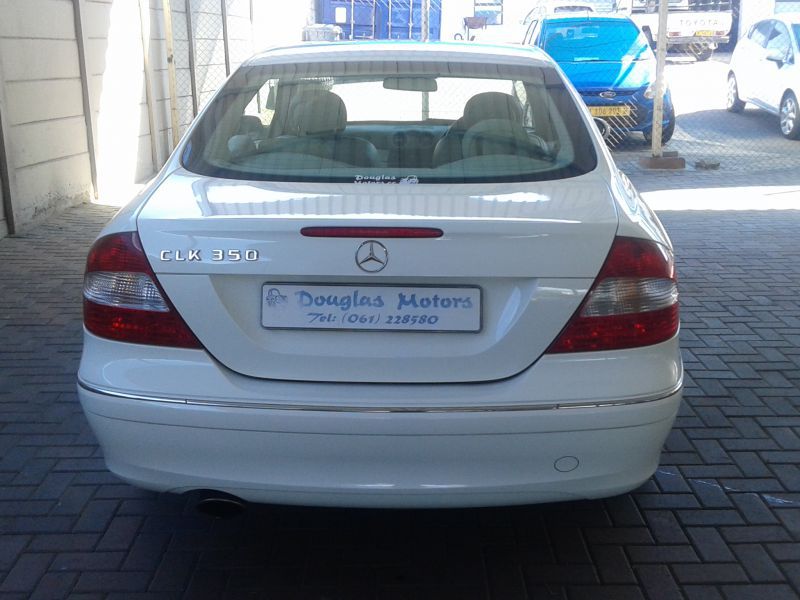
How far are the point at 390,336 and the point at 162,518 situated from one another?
129cm

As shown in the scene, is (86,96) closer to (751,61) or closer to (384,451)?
(384,451)

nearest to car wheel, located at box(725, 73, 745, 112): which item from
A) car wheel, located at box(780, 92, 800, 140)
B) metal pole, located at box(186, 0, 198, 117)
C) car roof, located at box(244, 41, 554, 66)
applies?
car wheel, located at box(780, 92, 800, 140)

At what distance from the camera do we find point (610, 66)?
44.6 feet

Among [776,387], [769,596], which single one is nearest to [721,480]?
[769,596]

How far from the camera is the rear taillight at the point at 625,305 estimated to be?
9.12 ft

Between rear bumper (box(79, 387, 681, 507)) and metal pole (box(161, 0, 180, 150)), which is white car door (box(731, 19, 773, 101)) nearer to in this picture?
metal pole (box(161, 0, 180, 150))

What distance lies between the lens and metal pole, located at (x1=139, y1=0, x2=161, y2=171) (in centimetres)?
1116

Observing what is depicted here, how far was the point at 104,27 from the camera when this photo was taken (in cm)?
1011

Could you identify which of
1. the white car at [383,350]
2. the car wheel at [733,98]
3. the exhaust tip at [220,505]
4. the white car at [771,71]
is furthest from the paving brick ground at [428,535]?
the car wheel at [733,98]

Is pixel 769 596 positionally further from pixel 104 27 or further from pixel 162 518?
pixel 104 27

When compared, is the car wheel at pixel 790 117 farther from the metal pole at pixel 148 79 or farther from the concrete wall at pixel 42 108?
the concrete wall at pixel 42 108

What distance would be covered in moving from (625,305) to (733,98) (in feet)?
50.5

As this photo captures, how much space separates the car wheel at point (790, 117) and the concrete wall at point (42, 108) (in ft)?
31.7

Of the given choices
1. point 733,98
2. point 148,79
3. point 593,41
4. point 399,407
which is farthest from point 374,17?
point 399,407
